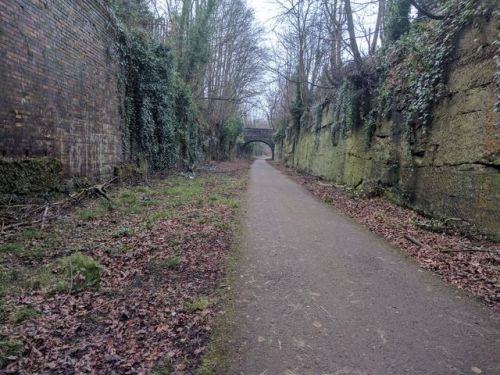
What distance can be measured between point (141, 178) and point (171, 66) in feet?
18.5

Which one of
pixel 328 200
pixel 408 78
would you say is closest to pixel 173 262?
pixel 328 200

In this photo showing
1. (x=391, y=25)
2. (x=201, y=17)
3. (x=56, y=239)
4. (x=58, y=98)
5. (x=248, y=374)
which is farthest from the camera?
(x=201, y=17)

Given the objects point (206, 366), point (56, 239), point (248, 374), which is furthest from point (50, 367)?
point (56, 239)

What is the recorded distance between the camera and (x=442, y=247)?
A: 530 centimetres

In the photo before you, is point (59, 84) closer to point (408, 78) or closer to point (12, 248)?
point (12, 248)

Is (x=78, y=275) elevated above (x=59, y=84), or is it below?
below

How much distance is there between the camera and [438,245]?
5.41 meters

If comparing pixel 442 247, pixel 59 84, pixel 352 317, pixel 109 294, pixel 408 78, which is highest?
pixel 408 78

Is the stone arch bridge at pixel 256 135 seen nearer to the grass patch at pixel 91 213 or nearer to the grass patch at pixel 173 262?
the grass patch at pixel 91 213

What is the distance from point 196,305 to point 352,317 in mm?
1591

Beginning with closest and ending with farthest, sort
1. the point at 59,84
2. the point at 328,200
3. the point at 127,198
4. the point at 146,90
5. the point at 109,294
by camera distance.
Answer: the point at 109,294
the point at 59,84
the point at 127,198
the point at 328,200
the point at 146,90

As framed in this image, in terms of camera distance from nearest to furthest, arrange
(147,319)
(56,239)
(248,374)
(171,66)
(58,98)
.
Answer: (248,374), (147,319), (56,239), (58,98), (171,66)

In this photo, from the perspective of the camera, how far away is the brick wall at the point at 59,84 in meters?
5.93

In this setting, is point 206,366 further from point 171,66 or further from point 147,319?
point 171,66
